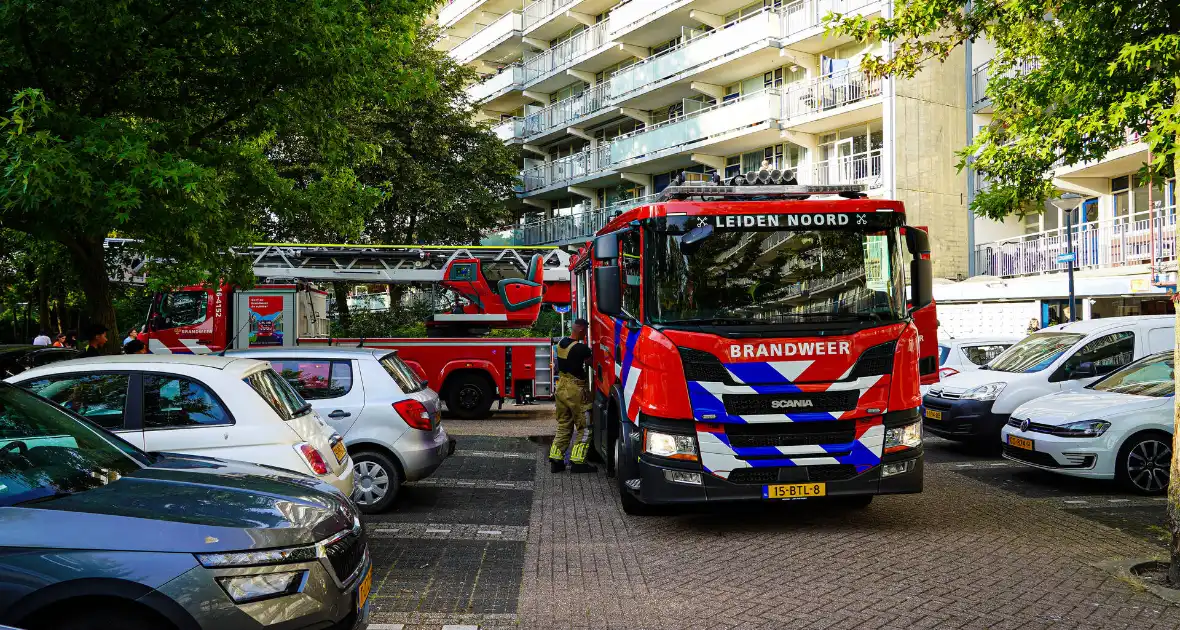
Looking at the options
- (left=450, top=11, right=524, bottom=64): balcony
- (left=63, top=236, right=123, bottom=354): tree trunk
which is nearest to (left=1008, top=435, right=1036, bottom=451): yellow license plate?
(left=63, top=236, right=123, bottom=354): tree trunk

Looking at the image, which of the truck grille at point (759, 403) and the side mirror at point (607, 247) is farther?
the side mirror at point (607, 247)

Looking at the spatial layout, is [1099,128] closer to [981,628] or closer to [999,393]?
[999,393]

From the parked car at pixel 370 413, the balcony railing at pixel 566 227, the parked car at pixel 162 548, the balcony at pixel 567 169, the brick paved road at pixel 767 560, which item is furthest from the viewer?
the balcony railing at pixel 566 227

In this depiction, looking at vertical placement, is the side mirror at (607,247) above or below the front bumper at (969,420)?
above

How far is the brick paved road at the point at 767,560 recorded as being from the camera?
5.49 metres

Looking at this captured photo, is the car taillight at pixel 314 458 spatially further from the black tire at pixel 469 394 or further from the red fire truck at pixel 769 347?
the black tire at pixel 469 394

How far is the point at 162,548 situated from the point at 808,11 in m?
26.0

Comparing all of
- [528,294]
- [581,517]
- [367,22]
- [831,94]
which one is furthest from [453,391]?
[831,94]

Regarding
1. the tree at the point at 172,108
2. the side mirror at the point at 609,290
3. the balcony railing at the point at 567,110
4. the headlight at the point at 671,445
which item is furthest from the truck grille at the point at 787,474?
the balcony railing at the point at 567,110

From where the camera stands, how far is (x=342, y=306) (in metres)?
19.5

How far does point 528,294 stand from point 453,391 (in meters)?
2.92

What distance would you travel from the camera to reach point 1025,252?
2466cm

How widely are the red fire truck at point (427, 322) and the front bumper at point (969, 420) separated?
732cm

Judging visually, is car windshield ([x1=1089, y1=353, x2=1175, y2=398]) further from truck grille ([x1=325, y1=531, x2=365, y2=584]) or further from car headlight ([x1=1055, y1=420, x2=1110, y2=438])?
truck grille ([x1=325, y1=531, x2=365, y2=584])
